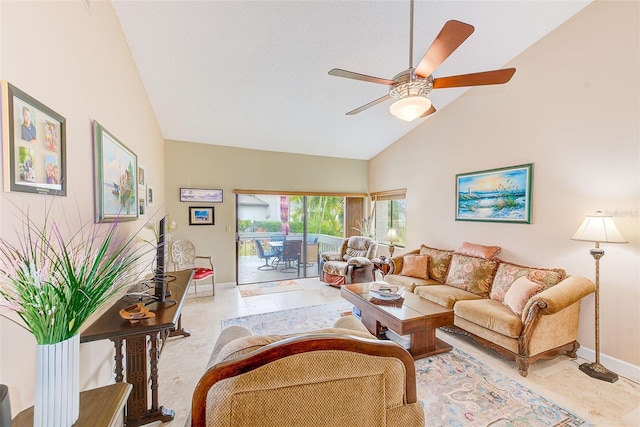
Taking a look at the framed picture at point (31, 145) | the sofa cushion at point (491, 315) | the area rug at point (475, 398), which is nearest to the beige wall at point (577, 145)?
the sofa cushion at point (491, 315)

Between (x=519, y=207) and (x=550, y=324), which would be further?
(x=519, y=207)

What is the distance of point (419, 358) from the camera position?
258 centimetres

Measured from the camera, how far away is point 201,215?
480 cm

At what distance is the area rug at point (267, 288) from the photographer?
4676 mm

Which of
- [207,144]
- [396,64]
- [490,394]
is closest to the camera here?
[490,394]

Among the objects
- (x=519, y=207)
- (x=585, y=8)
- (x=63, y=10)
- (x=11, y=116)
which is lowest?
(x=519, y=207)

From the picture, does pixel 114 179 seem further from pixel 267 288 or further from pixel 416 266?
pixel 416 266

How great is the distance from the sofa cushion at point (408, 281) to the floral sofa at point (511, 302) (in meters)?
0.02

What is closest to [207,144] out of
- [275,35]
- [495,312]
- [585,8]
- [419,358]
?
[275,35]

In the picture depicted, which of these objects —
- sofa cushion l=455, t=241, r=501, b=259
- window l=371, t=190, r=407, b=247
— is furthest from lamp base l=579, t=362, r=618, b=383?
window l=371, t=190, r=407, b=247

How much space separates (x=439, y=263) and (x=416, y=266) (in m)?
0.33

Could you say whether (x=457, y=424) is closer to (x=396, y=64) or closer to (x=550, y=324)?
(x=550, y=324)

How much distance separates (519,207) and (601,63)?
1.58 meters

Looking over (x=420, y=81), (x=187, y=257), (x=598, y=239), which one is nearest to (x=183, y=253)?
(x=187, y=257)
